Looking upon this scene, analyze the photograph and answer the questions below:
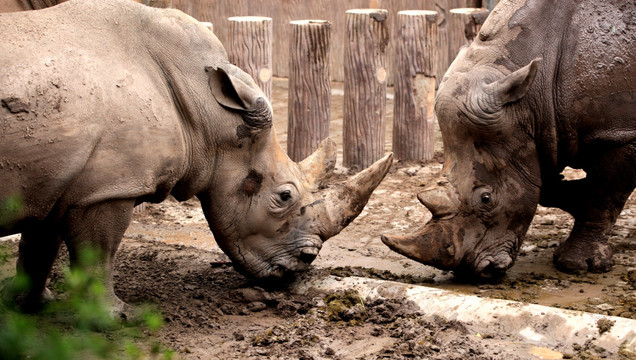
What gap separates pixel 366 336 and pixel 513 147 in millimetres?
1510

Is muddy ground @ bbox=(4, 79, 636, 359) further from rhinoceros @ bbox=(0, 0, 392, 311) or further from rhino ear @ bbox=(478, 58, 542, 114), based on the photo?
rhino ear @ bbox=(478, 58, 542, 114)

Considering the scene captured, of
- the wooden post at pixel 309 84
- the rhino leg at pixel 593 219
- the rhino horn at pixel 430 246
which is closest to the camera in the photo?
the rhino horn at pixel 430 246

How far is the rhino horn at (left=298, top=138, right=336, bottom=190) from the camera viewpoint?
4879 mm

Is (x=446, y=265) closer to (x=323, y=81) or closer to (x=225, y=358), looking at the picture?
(x=225, y=358)

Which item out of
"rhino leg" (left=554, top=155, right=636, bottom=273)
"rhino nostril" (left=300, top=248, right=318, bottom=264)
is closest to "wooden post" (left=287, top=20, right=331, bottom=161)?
"rhino leg" (left=554, top=155, right=636, bottom=273)

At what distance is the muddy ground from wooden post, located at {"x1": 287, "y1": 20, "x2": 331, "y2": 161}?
122 centimetres

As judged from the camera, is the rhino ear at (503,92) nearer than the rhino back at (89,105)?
No

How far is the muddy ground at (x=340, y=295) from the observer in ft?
13.4

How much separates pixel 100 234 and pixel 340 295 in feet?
4.41

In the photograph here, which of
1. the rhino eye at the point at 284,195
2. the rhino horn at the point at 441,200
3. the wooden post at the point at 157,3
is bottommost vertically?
the rhino horn at the point at 441,200

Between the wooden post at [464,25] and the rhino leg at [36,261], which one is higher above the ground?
the wooden post at [464,25]

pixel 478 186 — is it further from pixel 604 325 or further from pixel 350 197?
pixel 604 325

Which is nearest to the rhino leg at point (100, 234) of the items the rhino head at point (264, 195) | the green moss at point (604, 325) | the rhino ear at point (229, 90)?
the rhino head at point (264, 195)

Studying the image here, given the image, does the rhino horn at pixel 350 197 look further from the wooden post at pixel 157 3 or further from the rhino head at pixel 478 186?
the wooden post at pixel 157 3
